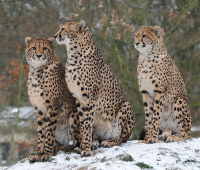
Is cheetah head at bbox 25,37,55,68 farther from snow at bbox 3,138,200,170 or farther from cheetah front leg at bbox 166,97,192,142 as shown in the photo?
cheetah front leg at bbox 166,97,192,142

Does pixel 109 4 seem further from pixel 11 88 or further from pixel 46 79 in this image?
pixel 46 79

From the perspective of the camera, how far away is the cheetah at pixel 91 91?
210 inches

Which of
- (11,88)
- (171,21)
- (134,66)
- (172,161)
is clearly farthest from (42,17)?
(172,161)

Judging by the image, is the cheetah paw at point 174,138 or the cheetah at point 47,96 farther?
the cheetah paw at point 174,138

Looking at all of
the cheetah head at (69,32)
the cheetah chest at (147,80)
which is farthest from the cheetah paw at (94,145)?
the cheetah head at (69,32)

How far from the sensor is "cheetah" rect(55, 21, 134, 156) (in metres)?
5.34

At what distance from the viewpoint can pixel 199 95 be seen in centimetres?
1105

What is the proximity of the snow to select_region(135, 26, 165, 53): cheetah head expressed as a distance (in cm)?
155

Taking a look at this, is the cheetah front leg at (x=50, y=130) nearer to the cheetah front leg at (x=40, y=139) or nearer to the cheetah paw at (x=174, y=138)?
the cheetah front leg at (x=40, y=139)

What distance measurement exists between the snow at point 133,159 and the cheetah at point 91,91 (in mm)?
218

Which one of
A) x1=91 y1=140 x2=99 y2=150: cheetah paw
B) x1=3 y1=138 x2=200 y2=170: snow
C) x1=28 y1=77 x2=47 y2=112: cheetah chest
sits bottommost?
x1=3 y1=138 x2=200 y2=170: snow

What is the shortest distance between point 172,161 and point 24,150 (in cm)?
917

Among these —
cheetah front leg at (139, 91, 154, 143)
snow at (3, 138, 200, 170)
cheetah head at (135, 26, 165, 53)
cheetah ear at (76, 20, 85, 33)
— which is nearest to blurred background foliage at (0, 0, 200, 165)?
cheetah head at (135, 26, 165, 53)

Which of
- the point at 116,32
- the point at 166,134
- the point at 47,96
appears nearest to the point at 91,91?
the point at 47,96
